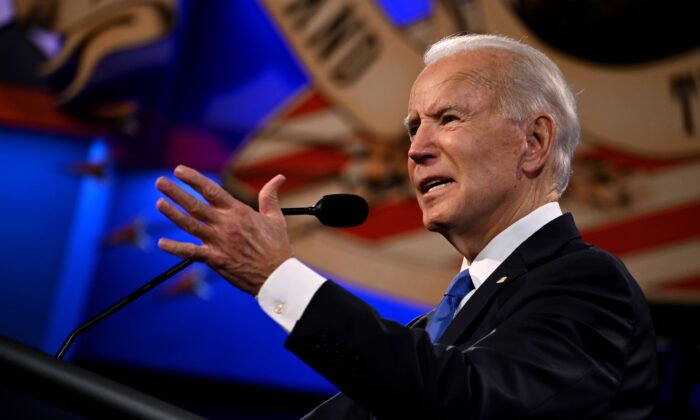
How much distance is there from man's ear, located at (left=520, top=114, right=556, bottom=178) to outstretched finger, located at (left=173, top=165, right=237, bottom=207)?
563 mm

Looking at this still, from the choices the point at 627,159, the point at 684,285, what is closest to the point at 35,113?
the point at 627,159

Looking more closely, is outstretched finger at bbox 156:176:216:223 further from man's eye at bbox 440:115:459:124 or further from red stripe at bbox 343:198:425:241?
red stripe at bbox 343:198:425:241

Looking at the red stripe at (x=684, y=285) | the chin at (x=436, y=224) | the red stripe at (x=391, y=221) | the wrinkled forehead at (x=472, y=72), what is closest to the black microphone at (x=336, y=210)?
the chin at (x=436, y=224)

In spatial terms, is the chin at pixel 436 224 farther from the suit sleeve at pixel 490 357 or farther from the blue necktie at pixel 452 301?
the suit sleeve at pixel 490 357

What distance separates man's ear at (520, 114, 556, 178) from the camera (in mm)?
1225

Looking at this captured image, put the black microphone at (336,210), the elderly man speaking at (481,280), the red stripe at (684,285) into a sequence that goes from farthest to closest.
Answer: the red stripe at (684,285) < the black microphone at (336,210) < the elderly man speaking at (481,280)

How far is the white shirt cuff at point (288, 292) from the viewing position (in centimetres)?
85

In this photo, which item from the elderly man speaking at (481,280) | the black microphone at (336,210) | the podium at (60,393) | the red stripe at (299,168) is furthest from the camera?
the red stripe at (299,168)

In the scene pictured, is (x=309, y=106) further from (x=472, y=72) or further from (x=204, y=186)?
(x=204, y=186)

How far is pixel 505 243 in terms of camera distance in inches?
46.3

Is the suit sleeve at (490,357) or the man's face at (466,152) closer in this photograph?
the suit sleeve at (490,357)

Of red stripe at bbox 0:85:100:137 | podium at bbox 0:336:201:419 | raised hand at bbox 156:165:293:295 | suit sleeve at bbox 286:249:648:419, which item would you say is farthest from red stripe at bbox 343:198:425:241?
podium at bbox 0:336:201:419

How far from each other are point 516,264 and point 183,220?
52 cm

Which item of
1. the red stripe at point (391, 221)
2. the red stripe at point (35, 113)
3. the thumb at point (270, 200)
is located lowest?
the red stripe at point (391, 221)
